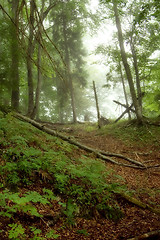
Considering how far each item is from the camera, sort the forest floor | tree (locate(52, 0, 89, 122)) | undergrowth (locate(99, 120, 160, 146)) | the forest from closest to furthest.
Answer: the forest
the forest floor
undergrowth (locate(99, 120, 160, 146))
tree (locate(52, 0, 89, 122))

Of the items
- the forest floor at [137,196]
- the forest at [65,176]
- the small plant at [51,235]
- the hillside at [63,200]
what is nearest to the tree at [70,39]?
the forest at [65,176]

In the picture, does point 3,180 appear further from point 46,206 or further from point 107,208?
point 107,208

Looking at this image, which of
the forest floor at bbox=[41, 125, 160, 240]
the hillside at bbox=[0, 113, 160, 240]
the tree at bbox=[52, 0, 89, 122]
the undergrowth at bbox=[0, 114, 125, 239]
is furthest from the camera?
the tree at bbox=[52, 0, 89, 122]

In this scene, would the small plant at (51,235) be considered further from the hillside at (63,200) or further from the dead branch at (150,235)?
the dead branch at (150,235)

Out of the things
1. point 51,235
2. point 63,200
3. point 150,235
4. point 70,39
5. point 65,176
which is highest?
point 70,39

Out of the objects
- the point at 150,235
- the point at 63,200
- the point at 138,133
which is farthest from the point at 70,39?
the point at 150,235

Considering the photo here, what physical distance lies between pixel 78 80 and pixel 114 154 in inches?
658

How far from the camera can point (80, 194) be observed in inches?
154

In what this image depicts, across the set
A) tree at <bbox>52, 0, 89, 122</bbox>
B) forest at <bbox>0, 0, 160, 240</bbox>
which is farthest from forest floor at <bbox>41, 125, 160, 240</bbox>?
tree at <bbox>52, 0, 89, 122</bbox>

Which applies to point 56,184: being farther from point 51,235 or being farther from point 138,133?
point 138,133

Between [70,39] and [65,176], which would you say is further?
[70,39]

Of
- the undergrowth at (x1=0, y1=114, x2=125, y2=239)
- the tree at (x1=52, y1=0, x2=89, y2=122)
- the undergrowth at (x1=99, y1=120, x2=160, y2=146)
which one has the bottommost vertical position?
the undergrowth at (x1=0, y1=114, x2=125, y2=239)

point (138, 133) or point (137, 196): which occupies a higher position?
point (138, 133)

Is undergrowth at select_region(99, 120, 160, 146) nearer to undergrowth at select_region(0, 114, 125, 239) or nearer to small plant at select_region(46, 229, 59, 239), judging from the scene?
undergrowth at select_region(0, 114, 125, 239)
